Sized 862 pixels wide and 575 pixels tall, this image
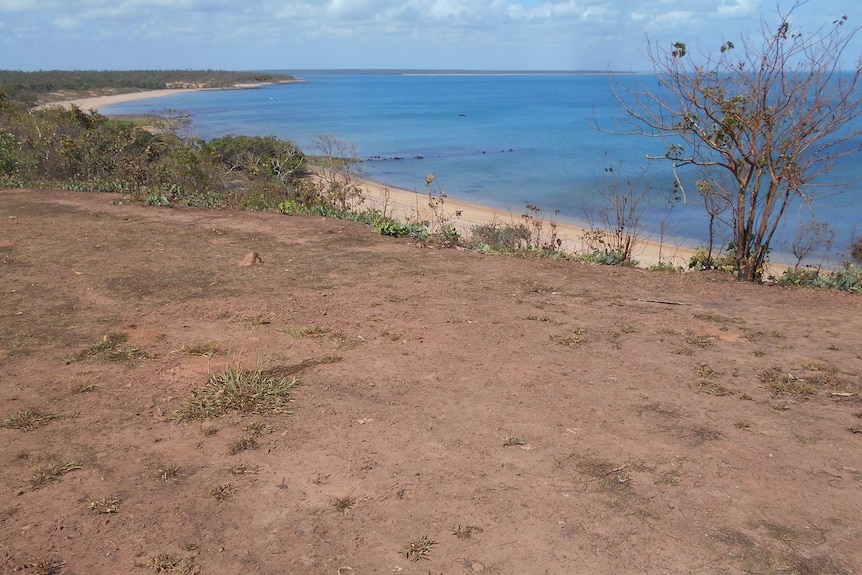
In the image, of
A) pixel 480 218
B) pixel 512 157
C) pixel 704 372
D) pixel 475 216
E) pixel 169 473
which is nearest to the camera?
pixel 169 473

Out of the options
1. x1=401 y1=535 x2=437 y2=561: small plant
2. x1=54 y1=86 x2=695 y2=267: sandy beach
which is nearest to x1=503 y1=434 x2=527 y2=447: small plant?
x1=401 y1=535 x2=437 y2=561: small plant

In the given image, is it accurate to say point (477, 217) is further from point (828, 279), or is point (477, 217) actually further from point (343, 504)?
point (343, 504)

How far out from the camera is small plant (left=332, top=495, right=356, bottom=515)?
303 cm

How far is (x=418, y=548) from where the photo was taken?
9.10ft

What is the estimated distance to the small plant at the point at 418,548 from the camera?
274 cm

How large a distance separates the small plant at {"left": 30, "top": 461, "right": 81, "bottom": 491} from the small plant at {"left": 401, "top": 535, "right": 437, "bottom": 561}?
1.69 metres

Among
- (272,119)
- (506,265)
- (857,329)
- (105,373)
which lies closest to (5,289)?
(105,373)

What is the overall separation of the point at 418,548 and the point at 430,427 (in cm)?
103

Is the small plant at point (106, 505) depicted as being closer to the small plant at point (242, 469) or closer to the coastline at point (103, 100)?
the small plant at point (242, 469)

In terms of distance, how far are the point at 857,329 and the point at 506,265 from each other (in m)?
3.30

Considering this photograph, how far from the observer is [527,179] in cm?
3109

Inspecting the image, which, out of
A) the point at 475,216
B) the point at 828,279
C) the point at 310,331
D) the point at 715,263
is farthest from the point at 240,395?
the point at 475,216

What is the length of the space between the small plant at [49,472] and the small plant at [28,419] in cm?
47

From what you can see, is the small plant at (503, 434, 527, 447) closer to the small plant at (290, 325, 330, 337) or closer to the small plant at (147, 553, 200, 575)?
the small plant at (147, 553, 200, 575)
